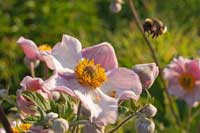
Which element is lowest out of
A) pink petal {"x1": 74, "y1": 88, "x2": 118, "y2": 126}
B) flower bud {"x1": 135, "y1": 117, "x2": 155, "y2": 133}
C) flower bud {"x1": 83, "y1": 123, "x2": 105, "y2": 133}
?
flower bud {"x1": 135, "y1": 117, "x2": 155, "y2": 133}

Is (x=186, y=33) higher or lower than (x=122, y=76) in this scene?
lower

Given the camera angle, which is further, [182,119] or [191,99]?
[182,119]

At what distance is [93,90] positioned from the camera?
149 centimetres

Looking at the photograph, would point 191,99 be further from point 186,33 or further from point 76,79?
point 186,33

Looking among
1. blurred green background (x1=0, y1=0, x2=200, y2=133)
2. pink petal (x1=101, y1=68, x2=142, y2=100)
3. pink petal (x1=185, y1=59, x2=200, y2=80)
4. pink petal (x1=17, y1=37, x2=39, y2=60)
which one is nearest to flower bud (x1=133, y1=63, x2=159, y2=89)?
pink petal (x1=101, y1=68, x2=142, y2=100)

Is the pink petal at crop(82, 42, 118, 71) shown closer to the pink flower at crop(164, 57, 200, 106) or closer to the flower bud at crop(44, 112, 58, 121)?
the flower bud at crop(44, 112, 58, 121)

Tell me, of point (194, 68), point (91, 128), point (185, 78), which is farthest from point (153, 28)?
point (185, 78)

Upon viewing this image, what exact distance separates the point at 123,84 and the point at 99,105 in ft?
0.23

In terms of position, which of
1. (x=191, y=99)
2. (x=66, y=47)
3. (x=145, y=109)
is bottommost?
(x=191, y=99)

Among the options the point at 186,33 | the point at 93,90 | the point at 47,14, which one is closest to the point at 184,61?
the point at 93,90

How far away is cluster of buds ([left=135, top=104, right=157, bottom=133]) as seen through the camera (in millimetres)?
1373

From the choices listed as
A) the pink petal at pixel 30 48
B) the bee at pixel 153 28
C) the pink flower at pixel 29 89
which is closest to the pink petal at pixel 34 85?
the pink flower at pixel 29 89

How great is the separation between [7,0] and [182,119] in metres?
2.98

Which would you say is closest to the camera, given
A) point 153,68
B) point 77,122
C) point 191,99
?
point 77,122
